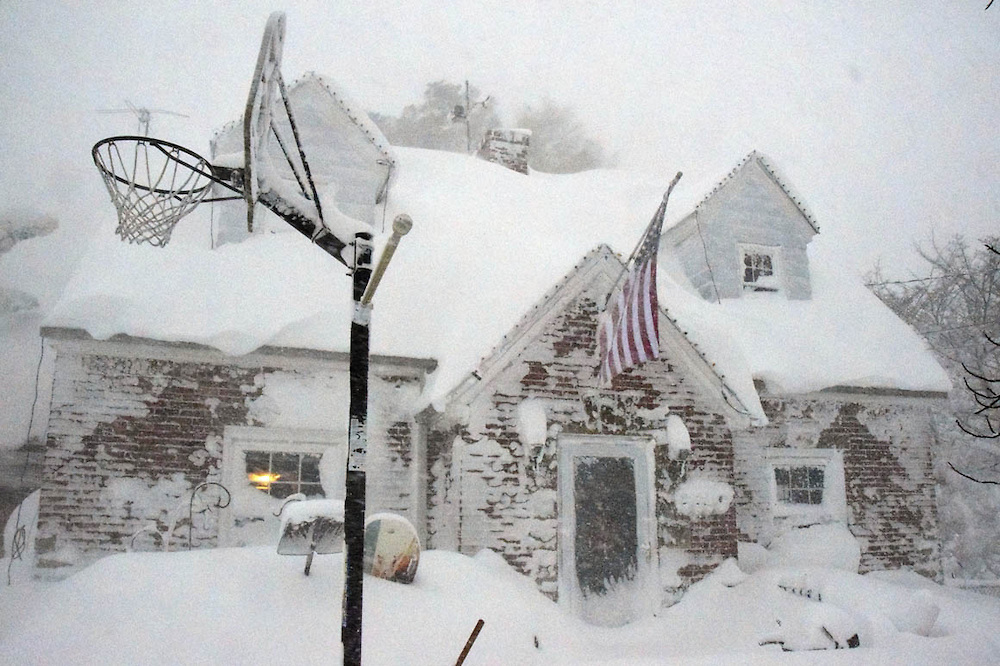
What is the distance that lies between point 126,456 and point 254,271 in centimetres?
276

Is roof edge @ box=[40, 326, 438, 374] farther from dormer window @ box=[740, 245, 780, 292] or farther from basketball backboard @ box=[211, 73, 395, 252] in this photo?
dormer window @ box=[740, 245, 780, 292]

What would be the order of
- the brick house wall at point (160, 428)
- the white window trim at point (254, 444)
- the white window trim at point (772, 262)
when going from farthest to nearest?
the white window trim at point (772, 262) < the white window trim at point (254, 444) < the brick house wall at point (160, 428)

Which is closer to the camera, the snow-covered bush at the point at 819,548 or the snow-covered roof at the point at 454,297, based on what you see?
the snow-covered roof at the point at 454,297

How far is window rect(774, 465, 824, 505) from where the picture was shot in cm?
1065

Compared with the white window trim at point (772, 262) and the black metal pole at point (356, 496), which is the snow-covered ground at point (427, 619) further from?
the white window trim at point (772, 262)

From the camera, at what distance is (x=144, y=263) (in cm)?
888

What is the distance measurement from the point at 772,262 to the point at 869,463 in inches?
149

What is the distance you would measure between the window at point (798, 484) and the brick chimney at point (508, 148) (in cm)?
806

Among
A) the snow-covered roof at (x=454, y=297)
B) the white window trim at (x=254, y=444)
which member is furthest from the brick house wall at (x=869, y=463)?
the white window trim at (x=254, y=444)

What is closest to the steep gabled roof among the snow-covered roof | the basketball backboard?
the snow-covered roof

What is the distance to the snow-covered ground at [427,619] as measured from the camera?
503 cm

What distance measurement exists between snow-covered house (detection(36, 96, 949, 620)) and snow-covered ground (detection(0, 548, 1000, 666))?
642mm

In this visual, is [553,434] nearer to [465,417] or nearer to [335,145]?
[465,417]

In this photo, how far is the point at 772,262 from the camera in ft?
41.2
